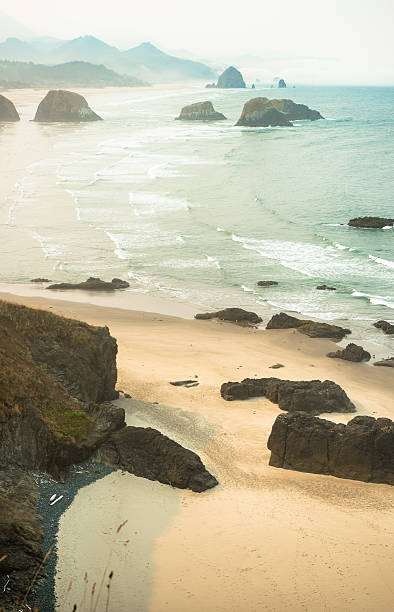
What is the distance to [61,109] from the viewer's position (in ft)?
413

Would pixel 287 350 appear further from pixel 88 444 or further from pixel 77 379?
pixel 88 444

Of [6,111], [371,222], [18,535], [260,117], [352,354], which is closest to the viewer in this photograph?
[18,535]

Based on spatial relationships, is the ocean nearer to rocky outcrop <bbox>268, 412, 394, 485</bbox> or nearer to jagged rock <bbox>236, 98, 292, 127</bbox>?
rocky outcrop <bbox>268, 412, 394, 485</bbox>

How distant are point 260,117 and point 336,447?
114m

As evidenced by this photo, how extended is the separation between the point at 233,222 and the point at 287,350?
22.4 metres

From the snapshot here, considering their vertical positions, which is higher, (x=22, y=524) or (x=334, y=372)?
(x=22, y=524)

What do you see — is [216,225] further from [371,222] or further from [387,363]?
Result: [387,363]

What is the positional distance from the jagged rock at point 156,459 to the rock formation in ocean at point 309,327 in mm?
13666

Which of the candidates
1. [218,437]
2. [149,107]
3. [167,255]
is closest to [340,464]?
[218,437]

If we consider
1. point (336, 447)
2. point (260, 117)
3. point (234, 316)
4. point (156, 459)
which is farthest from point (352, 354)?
point (260, 117)

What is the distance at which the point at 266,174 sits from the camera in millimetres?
68312

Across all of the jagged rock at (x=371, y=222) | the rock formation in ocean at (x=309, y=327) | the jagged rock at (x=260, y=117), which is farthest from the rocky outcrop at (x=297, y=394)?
the jagged rock at (x=260, y=117)

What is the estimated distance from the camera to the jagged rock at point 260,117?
12238cm

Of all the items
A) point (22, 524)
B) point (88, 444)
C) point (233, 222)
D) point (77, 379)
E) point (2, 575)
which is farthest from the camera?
point (233, 222)
